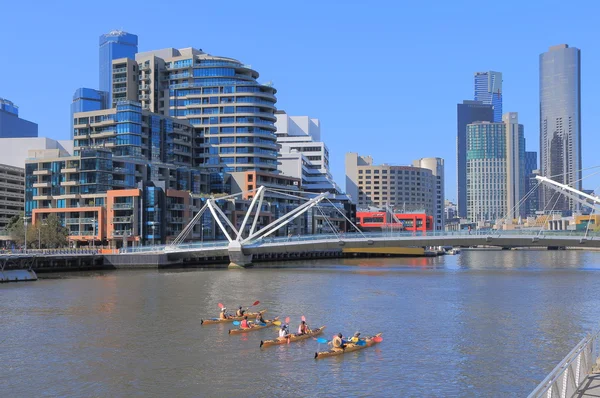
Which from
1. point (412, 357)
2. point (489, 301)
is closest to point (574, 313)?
point (489, 301)

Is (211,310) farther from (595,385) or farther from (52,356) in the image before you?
(595,385)

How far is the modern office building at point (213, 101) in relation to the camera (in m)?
180

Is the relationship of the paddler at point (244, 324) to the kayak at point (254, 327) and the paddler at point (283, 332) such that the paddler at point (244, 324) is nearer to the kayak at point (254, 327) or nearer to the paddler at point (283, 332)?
the kayak at point (254, 327)

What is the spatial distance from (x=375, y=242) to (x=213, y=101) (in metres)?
88.0

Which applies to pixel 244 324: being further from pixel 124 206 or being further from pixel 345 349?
pixel 124 206

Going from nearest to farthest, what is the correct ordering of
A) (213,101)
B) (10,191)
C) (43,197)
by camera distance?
(43,197), (213,101), (10,191)

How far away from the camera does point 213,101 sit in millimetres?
183250

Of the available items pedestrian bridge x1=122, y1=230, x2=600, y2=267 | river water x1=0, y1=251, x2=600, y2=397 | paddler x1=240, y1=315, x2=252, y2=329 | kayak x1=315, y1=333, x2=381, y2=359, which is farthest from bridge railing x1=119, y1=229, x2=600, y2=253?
kayak x1=315, y1=333, x2=381, y2=359

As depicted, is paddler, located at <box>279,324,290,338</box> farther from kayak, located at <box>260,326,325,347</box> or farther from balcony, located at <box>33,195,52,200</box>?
balcony, located at <box>33,195,52,200</box>

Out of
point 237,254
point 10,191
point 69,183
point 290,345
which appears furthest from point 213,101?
point 290,345

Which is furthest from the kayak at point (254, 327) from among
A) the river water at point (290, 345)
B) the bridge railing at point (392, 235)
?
the bridge railing at point (392, 235)

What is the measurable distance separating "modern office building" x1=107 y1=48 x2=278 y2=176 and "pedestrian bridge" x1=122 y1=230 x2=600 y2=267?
6181cm

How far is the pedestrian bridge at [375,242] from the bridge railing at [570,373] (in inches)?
3045

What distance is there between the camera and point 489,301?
64.1 m
